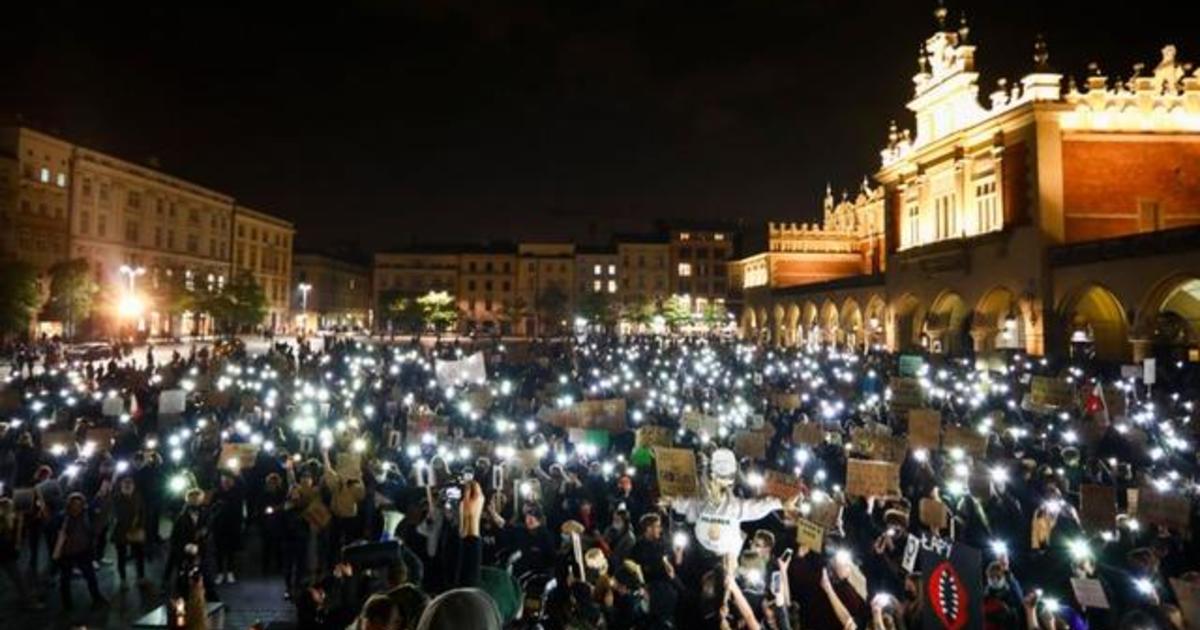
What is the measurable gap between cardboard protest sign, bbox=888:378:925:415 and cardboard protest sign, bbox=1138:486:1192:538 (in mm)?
7934

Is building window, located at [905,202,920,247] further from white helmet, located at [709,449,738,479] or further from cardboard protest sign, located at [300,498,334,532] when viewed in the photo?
cardboard protest sign, located at [300,498,334,532]

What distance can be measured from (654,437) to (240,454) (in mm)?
6221

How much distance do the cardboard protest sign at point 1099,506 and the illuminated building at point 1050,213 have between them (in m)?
18.1

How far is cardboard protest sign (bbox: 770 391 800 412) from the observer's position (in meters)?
18.0

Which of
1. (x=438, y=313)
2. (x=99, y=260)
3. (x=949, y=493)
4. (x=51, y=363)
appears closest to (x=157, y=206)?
(x=99, y=260)

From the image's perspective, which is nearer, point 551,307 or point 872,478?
point 872,478

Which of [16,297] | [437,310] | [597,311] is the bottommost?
[16,297]

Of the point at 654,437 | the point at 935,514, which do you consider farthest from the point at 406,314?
the point at 935,514

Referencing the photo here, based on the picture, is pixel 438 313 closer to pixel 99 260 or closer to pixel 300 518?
pixel 99 260

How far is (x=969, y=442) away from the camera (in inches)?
497

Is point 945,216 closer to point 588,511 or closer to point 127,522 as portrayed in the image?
point 588,511

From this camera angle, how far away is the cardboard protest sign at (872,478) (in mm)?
10180

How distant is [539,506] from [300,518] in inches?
119

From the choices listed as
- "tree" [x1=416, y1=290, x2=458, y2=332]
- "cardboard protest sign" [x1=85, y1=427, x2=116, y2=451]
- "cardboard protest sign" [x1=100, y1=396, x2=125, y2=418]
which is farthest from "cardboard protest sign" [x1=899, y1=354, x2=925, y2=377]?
"tree" [x1=416, y1=290, x2=458, y2=332]
